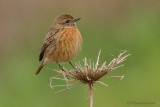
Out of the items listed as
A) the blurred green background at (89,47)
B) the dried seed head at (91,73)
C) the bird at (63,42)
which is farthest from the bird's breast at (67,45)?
the dried seed head at (91,73)

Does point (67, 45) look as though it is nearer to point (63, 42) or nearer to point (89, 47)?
point (63, 42)

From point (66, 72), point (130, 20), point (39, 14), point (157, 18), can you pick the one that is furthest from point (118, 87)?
point (39, 14)

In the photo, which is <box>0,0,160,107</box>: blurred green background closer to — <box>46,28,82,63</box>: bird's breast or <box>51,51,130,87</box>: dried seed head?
<box>46,28,82,63</box>: bird's breast

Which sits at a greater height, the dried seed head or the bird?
the bird

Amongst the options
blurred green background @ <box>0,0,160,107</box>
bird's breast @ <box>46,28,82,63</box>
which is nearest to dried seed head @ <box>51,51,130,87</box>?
blurred green background @ <box>0,0,160,107</box>

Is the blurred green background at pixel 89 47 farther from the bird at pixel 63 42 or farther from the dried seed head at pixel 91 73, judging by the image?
the dried seed head at pixel 91 73

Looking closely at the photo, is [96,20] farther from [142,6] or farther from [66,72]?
[66,72]
